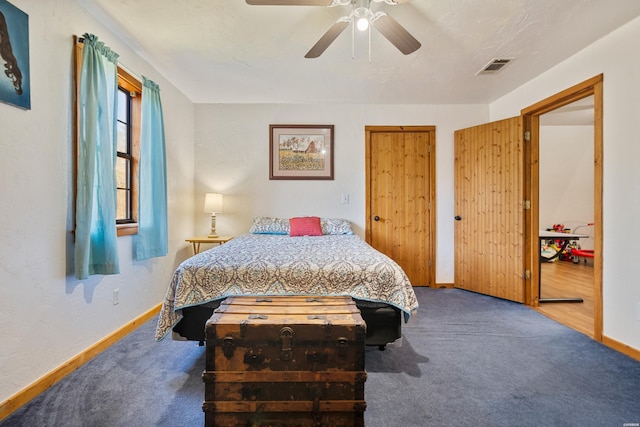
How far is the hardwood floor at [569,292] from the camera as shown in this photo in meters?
2.51

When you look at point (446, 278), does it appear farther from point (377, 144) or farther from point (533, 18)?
point (533, 18)

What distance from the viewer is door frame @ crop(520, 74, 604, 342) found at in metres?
2.16

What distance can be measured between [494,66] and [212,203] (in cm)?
330

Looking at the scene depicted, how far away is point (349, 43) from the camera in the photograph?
2.21m

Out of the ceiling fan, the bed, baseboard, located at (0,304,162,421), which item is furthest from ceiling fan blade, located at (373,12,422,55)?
baseboard, located at (0,304,162,421)

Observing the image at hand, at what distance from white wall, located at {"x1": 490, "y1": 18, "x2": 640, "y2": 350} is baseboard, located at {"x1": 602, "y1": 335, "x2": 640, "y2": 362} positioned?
3cm

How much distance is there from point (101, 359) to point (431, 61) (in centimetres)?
349

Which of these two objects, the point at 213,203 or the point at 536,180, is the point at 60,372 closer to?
the point at 213,203

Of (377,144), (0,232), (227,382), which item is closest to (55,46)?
(0,232)

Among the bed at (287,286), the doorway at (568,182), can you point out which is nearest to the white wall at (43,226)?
the bed at (287,286)

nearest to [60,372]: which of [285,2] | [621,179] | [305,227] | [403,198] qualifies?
[305,227]

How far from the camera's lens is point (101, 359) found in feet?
6.10

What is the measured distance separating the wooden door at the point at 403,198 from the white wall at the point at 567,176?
10.9 ft

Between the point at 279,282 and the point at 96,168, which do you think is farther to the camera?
the point at 96,168
